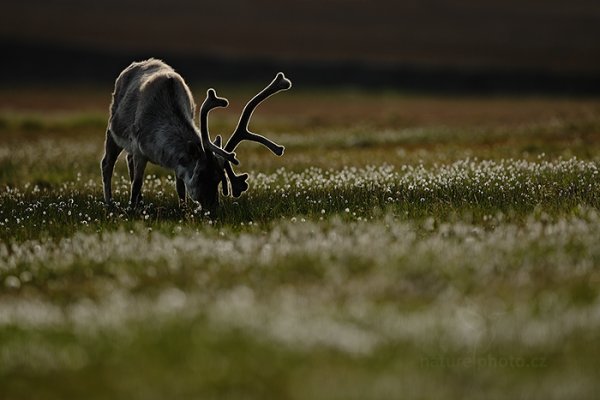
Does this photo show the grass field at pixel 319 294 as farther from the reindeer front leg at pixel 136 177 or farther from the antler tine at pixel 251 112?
the antler tine at pixel 251 112

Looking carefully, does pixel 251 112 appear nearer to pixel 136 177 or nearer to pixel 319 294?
pixel 136 177

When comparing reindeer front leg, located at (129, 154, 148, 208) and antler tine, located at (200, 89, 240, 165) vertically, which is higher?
antler tine, located at (200, 89, 240, 165)

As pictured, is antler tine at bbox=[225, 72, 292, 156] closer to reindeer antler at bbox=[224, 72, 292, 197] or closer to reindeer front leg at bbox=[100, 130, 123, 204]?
reindeer antler at bbox=[224, 72, 292, 197]

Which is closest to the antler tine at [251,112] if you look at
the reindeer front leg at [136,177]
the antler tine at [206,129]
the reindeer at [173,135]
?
the reindeer at [173,135]

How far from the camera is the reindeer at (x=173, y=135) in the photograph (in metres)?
11.9

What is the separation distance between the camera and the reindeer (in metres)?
11.9

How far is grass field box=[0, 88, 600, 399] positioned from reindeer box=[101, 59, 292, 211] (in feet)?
1.56

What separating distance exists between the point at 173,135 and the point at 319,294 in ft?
20.1

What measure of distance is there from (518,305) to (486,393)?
171 cm

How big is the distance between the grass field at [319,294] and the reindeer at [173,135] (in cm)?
48

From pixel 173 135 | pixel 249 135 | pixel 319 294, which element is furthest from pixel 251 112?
pixel 319 294

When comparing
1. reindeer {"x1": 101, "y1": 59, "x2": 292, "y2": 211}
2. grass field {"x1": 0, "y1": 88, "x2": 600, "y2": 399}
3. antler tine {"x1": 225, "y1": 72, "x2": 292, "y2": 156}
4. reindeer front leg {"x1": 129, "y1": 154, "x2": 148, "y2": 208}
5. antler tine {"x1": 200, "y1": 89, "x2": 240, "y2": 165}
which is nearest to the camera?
grass field {"x1": 0, "y1": 88, "x2": 600, "y2": 399}

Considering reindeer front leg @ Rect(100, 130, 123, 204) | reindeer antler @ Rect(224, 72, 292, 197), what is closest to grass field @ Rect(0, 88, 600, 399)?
reindeer antler @ Rect(224, 72, 292, 197)

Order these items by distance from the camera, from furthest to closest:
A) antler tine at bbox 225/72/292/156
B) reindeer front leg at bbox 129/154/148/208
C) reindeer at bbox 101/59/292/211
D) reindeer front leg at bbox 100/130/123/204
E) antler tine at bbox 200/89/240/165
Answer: reindeer front leg at bbox 100/130/123/204
reindeer front leg at bbox 129/154/148/208
antler tine at bbox 225/72/292/156
reindeer at bbox 101/59/292/211
antler tine at bbox 200/89/240/165
